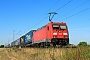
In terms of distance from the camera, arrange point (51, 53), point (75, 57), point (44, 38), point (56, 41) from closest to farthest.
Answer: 1. point (75, 57)
2. point (51, 53)
3. point (56, 41)
4. point (44, 38)

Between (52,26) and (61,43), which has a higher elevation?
(52,26)

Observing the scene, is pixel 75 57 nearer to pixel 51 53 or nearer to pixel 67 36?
pixel 51 53

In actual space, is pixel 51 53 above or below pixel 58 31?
below

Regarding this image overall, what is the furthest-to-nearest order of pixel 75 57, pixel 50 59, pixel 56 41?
pixel 56 41
pixel 50 59
pixel 75 57

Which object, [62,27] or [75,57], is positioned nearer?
[75,57]

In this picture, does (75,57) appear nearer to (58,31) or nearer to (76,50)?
(76,50)

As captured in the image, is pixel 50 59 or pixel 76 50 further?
pixel 50 59

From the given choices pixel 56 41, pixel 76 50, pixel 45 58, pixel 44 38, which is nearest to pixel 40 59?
pixel 45 58

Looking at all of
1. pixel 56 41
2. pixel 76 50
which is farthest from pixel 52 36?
pixel 76 50

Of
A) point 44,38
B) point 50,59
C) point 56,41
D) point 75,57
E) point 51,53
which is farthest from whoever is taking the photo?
point 44,38

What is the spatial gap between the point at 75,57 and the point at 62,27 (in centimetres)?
1946

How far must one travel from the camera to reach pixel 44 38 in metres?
29.3

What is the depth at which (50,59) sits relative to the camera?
10328mm

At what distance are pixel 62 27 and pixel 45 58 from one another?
17492mm
